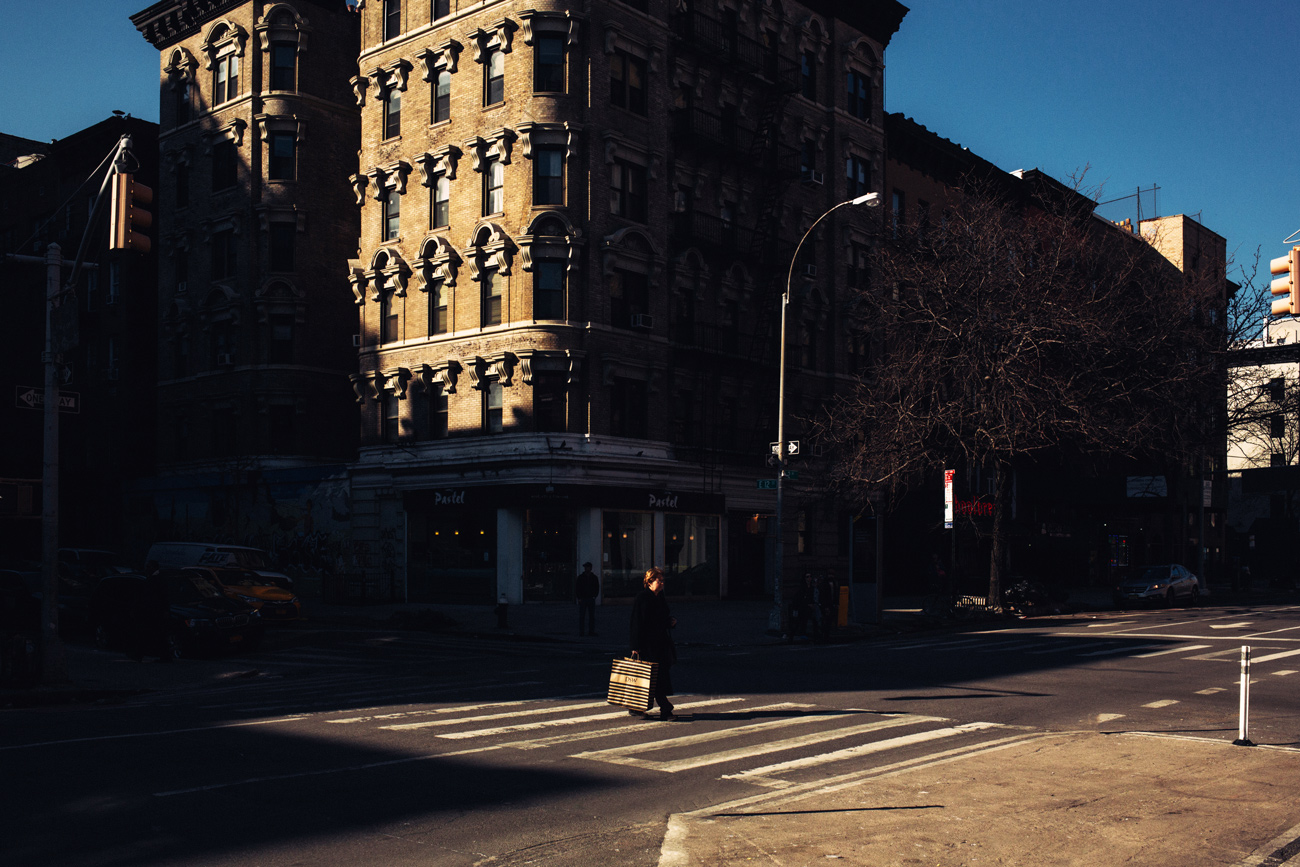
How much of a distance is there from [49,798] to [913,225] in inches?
1432

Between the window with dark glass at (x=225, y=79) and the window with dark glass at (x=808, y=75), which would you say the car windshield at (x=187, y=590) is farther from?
the window with dark glass at (x=808, y=75)

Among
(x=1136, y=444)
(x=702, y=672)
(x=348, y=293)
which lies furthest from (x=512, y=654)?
(x=348, y=293)

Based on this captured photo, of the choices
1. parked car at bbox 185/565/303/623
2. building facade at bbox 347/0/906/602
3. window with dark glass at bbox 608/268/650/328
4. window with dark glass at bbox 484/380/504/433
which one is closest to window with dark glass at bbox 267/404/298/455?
building facade at bbox 347/0/906/602

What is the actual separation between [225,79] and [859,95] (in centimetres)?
2690

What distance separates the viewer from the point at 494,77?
3738 cm

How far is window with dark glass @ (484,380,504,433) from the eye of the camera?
36.4 meters

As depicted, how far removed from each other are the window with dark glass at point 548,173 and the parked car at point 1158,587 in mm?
25399

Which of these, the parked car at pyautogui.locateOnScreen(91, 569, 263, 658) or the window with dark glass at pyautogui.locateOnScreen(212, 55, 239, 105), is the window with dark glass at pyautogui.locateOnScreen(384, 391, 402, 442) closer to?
the window with dark glass at pyautogui.locateOnScreen(212, 55, 239, 105)

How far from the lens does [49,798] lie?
842 cm

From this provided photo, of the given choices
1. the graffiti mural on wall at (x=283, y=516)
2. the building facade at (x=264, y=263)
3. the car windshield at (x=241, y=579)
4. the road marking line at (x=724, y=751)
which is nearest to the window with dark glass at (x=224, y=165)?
the building facade at (x=264, y=263)

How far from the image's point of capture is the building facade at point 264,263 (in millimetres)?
43906

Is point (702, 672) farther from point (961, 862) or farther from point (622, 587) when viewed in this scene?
point (622, 587)

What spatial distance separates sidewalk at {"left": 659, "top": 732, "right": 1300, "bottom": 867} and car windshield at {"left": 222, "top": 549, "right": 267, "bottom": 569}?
25162 mm

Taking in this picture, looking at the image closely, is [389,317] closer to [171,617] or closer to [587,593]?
[587,593]
